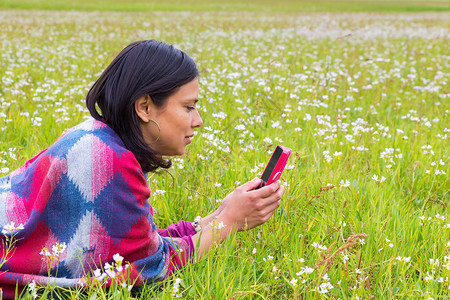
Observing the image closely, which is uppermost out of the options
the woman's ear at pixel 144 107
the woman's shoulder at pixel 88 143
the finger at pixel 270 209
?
the woman's ear at pixel 144 107

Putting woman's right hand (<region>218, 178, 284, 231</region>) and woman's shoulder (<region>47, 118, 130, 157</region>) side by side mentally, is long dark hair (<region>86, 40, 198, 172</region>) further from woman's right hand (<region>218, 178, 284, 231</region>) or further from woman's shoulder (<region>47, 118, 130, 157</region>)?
woman's right hand (<region>218, 178, 284, 231</region>)

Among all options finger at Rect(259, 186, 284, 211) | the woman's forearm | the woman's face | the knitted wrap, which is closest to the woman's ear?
the woman's face

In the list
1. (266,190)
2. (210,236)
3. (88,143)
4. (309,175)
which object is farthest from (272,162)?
(88,143)

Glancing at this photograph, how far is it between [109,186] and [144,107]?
0.44 m

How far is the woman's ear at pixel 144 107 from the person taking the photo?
2307 millimetres

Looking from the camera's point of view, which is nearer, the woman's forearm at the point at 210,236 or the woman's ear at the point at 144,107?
the woman's ear at the point at 144,107

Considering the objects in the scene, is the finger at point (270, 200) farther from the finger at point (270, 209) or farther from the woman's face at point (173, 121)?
the woman's face at point (173, 121)

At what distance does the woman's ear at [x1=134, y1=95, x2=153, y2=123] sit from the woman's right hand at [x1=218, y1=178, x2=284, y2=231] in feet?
2.18

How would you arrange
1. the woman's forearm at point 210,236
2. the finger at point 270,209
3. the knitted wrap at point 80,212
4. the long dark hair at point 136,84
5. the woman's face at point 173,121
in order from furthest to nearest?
the finger at point 270,209 → the woman's forearm at point 210,236 → the woman's face at point 173,121 → the long dark hair at point 136,84 → the knitted wrap at point 80,212

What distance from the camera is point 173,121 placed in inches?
95.2

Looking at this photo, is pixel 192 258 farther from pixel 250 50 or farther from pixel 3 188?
pixel 250 50

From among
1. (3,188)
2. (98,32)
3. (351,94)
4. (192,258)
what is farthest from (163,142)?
(98,32)

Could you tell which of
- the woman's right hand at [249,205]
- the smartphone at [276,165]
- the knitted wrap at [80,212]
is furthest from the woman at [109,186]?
the smartphone at [276,165]

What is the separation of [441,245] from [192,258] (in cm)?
141
